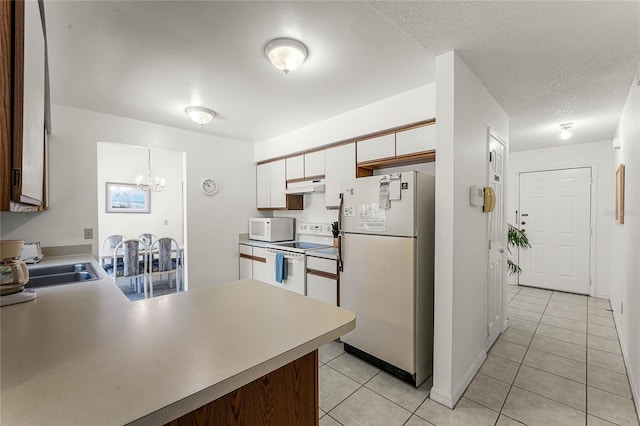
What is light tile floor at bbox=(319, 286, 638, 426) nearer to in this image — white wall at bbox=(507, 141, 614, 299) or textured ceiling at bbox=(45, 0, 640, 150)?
white wall at bbox=(507, 141, 614, 299)

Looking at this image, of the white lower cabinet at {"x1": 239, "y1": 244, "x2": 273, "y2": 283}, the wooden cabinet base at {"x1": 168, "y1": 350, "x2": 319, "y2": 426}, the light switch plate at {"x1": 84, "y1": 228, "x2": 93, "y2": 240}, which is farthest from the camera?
the white lower cabinet at {"x1": 239, "y1": 244, "x2": 273, "y2": 283}

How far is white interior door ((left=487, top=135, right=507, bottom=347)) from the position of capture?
2.62 metres

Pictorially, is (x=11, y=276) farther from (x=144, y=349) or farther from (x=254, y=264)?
(x=254, y=264)

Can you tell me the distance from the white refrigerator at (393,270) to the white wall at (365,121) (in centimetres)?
69

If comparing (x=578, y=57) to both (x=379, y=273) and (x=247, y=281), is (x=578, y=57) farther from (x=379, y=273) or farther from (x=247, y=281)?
(x=247, y=281)

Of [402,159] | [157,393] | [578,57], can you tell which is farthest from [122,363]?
[578,57]

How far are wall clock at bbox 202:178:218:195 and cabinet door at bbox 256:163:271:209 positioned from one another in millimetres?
683

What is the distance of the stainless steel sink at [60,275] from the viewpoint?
6.82 ft

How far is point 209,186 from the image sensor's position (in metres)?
4.07

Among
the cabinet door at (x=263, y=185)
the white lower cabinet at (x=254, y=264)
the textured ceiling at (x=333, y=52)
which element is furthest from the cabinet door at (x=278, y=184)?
the textured ceiling at (x=333, y=52)

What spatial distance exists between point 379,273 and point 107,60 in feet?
8.62

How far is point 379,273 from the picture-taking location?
2.32 metres

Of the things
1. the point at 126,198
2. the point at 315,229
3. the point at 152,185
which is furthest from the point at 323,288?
the point at 126,198

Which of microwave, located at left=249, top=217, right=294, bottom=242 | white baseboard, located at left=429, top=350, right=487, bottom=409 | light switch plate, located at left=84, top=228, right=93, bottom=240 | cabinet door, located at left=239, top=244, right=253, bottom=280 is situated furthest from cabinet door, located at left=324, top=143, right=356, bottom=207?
light switch plate, located at left=84, top=228, right=93, bottom=240
